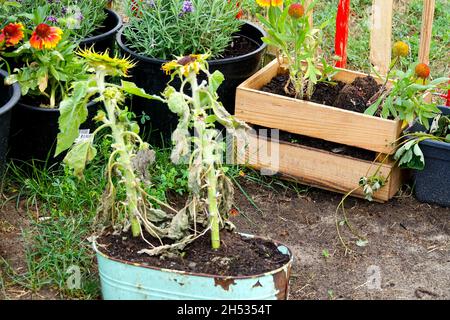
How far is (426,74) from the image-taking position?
3.89 m

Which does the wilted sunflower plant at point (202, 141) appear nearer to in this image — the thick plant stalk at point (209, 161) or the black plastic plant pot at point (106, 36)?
the thick plant stalk at point (209, 161)

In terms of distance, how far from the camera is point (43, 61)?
3877 millimetres

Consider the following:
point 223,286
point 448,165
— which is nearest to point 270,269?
point 223,286

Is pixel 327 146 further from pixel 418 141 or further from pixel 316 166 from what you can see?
pixel 418 141

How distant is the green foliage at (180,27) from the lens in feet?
13.8

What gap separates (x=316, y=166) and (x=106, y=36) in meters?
1.35

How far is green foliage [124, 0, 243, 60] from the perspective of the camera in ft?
13.8

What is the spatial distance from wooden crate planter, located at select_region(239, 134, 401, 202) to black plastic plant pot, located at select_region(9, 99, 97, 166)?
2.78 ft

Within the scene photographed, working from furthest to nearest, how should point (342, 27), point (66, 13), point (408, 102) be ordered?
point (342, 27), point (66, 13), point (408, 102)

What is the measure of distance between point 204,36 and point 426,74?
1.11m

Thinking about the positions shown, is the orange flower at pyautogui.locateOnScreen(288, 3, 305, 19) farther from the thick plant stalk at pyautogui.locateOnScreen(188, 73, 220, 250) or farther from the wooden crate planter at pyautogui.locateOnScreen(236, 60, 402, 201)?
the thick plant stalk at pyautogui.locateOnScreen(188, 73, 220, 250)

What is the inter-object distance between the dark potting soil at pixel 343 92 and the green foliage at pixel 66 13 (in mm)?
995

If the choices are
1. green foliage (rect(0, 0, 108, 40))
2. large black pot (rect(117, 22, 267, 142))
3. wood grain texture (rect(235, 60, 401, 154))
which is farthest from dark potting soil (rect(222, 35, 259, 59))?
green foliage (rect(0, 0, 108, 40))

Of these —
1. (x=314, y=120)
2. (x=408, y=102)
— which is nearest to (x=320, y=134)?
(x=314, y=120)
